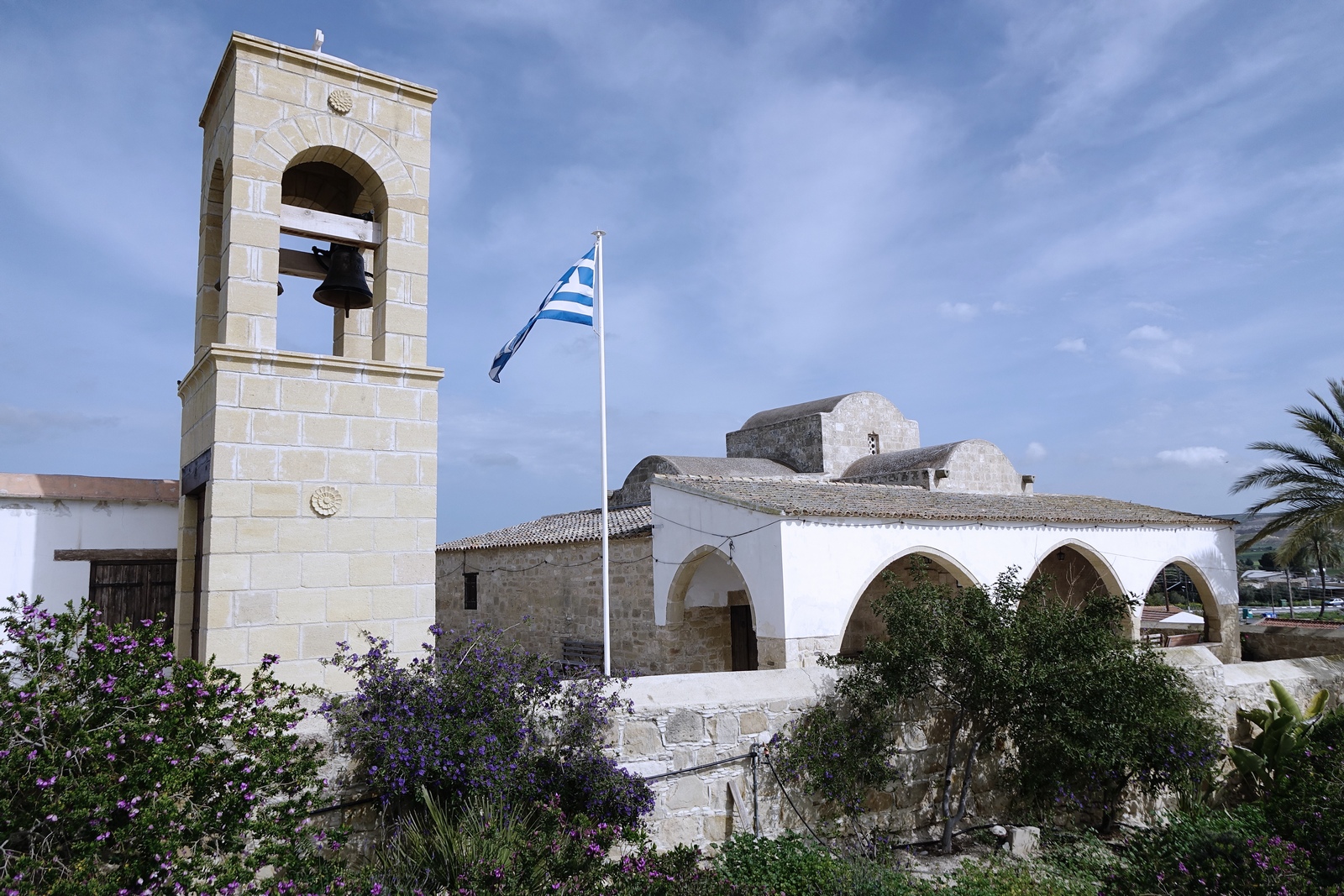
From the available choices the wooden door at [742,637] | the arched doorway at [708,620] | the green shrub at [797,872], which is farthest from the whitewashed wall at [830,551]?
the green shrub at [797,872]

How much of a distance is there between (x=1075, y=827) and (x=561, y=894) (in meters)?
4.17

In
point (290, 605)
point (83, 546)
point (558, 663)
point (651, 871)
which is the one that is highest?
point (83, 546)

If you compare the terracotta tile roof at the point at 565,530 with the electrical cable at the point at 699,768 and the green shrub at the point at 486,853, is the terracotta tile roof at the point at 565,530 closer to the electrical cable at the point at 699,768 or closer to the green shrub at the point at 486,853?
the electrical cable at the point at 699,768

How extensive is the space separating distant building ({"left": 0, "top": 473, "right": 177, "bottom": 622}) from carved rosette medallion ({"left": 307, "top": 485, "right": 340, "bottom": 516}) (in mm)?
1859

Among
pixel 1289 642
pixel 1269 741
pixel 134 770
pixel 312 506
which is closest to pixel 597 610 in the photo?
pixel 312 506

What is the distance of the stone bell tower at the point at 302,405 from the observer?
4.93 meters

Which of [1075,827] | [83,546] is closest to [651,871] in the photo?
[1075,827]

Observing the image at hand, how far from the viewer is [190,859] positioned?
3262 mm

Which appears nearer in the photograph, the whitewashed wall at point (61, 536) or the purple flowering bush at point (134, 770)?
the purple flowering bush at point (134, 770)

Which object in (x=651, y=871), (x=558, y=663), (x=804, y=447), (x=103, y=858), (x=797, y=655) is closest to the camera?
(x=103, y=858)

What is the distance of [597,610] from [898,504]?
506 cm

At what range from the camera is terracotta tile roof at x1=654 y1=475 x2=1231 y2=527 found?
11055 mm

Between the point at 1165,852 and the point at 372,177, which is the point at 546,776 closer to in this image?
the point at 1165,852

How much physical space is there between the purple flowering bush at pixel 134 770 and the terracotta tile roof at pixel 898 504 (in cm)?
744
